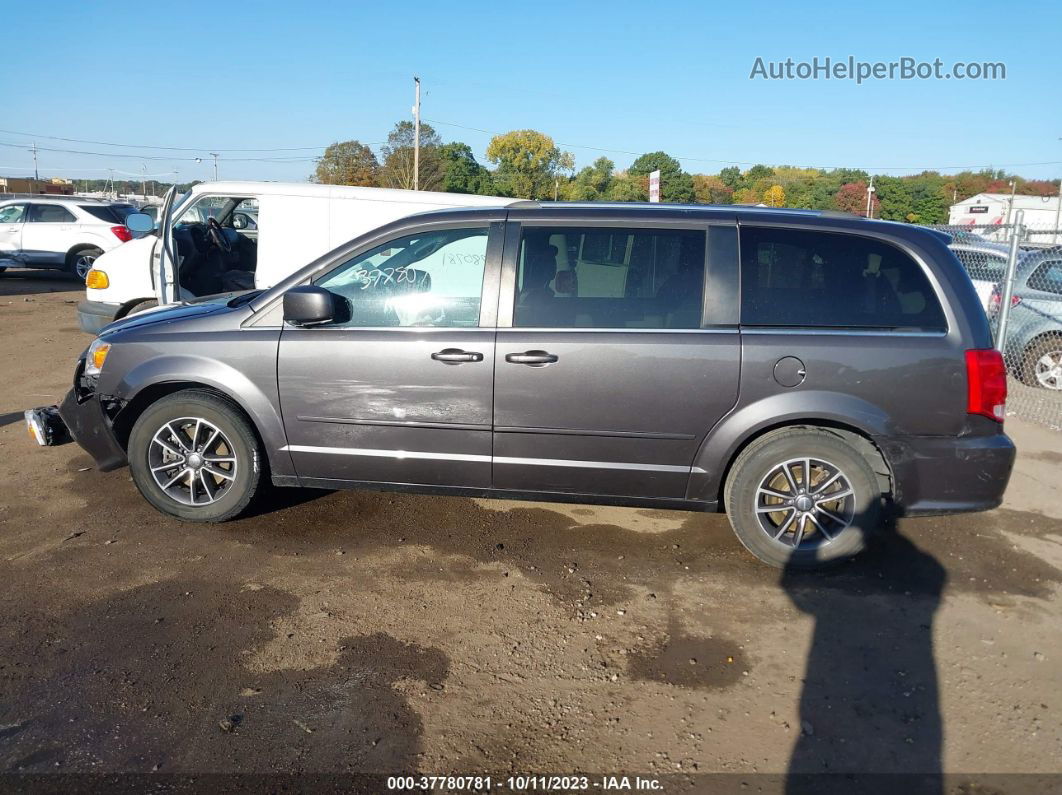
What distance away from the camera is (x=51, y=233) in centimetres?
1722

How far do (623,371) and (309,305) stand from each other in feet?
5.57

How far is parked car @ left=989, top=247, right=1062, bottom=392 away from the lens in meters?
9.46

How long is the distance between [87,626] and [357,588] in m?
1.20

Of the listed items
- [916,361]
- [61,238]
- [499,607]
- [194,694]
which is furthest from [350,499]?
[61,238]

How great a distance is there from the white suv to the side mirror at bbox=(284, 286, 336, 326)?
15.2 metres

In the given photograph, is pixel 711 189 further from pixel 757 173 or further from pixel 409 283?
pixel 409 283

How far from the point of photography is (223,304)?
16.1 ft

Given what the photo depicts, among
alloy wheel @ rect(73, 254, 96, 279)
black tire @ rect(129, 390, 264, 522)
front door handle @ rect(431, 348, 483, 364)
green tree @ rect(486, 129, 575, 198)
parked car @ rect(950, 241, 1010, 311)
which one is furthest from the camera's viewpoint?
green tree @ rect(486, 129, 575, 198)

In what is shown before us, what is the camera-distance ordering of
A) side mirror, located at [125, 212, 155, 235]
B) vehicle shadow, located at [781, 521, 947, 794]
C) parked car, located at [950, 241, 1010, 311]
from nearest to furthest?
vehicle shadow, located at [781, 521, 947, 794]
side mirror, located at [125, 212, 155, 235]
parked car, located at [950, 241, 1010, 311]

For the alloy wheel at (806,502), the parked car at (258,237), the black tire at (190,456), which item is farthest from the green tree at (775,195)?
the black tire at (190,456)

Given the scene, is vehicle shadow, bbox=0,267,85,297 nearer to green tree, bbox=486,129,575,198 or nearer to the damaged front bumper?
the damaged front bumper

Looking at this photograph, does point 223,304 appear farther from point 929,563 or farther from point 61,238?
point 61,238

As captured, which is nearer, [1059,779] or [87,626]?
[1059,779]

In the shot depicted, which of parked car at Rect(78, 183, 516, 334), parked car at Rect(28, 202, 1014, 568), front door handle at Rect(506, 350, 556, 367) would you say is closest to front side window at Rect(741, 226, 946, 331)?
parked car at Rect(28, 202, 1014, 568)
